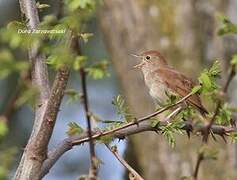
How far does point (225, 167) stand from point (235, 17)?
1428 millimetres

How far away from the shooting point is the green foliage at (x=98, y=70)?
1.39 meters

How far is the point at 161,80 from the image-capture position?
440 centimetres

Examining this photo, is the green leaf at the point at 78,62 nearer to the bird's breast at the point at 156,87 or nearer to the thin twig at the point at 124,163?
the thin twig at the point at 124,163

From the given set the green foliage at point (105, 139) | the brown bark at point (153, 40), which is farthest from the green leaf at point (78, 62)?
the brown bark at point (153, 40)

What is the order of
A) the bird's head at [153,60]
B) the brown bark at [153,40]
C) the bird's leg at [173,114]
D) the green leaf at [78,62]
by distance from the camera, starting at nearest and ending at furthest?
the green leaf at [78,62] → the bird's leg at [173,114] → the bird's head at [153,60] → the brown bark at [153,40]

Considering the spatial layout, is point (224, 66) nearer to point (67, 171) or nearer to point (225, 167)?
point (225, 167)

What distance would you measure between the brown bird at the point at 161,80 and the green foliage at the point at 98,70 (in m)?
1.87

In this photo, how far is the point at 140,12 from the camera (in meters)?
6.43

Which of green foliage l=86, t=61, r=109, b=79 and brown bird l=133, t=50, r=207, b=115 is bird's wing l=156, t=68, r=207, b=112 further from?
green foliage l=86, t=61, r=109, b=79

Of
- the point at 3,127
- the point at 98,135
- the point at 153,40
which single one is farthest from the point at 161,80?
the point at 3,127

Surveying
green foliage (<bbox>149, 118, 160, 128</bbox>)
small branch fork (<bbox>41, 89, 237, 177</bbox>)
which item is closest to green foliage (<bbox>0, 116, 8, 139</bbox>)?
small branch fork (<bbox>41, 89, 237, 177</bbox>)

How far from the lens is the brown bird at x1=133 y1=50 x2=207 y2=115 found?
362 cm

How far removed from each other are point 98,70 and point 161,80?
300cm

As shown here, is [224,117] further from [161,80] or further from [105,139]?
[161,80]
